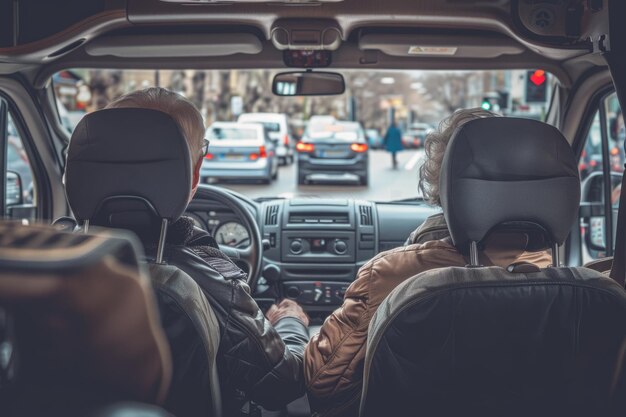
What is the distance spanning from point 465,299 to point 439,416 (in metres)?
0.35

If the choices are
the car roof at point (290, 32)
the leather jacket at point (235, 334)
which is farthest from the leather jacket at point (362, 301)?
the car roof at point (290, 32)

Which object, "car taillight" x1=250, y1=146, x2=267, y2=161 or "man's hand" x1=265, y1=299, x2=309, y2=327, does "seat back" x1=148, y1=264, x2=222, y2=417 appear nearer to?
"man's hand" x1=265, y1=299, x2=309, y2=327

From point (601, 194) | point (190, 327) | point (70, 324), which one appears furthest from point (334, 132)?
point (70, 324)

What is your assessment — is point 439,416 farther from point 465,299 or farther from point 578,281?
point 578,281

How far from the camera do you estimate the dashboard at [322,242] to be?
16.7 feet

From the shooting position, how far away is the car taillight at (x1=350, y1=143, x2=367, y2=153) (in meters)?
17.8

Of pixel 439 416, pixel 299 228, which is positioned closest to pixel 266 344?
pixel 439 416

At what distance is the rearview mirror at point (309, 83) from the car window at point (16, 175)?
1551mm

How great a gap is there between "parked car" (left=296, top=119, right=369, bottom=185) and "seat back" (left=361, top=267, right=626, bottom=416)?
50.0ft

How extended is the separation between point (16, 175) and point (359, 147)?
13.7 metres

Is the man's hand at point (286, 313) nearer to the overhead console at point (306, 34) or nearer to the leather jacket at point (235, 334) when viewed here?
the leather jacket at point (235, 334)

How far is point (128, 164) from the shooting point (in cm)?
250

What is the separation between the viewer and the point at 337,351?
2668 mm

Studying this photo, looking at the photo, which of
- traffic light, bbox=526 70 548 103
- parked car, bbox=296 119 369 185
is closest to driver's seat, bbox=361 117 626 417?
traffic light, bbox=526 70 548 103
